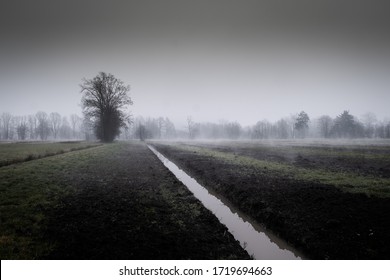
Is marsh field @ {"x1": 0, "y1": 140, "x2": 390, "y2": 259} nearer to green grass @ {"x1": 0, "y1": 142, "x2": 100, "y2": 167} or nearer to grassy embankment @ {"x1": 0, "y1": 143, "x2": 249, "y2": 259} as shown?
grassy embankment @ {"x1": 0, "y1": 143, "x2": 249, "y2": 259}

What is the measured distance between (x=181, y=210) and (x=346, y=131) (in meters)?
121

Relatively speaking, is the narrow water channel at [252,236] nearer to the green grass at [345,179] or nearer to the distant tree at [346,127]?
the green grass at [345,179]

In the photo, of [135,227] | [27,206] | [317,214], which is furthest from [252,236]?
[27,206]

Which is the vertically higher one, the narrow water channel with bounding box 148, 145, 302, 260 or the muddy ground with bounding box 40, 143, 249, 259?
the muddy ground with bounding box 40, 143, 249, 259

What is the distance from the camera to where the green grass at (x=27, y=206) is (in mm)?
7418

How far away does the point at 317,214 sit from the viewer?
1090 cm

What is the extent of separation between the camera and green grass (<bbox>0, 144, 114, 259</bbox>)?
7.42 metres

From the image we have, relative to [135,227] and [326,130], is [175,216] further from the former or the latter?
[326,130]

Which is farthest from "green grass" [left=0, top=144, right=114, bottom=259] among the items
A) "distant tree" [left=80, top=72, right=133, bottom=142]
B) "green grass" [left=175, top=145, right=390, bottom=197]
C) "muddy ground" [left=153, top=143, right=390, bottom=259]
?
"distant tree" [left=80, top=72, right=133, bottom=142]

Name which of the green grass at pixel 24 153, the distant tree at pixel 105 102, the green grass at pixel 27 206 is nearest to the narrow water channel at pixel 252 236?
the green grass at pixel 27 206

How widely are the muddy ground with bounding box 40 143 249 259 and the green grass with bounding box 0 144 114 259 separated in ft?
1.35

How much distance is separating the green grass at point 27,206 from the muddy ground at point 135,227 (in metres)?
0.41

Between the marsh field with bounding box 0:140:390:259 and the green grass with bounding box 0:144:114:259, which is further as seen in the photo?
the marsh field with bounding box 0:140:390:259

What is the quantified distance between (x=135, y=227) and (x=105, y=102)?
7345cm
